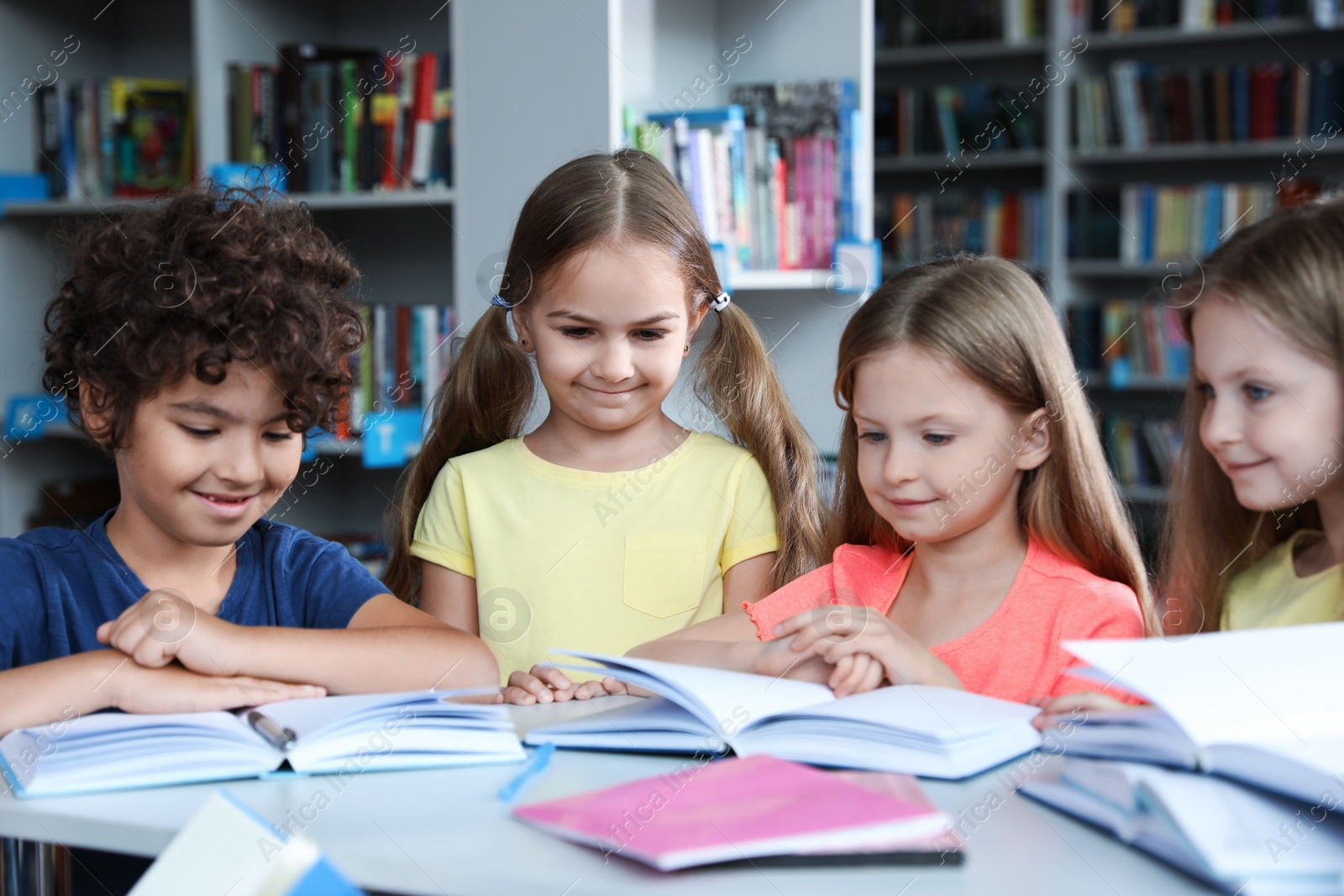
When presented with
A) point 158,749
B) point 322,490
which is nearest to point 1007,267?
point 158,749

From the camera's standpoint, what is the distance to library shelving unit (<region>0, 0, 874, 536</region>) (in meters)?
2.19

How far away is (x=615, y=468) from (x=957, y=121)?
3.40 meters

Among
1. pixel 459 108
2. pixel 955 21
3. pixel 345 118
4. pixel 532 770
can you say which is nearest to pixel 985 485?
pixel 532 770

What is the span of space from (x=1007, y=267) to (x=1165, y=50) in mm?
3344

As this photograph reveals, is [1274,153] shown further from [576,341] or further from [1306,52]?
[576,341]

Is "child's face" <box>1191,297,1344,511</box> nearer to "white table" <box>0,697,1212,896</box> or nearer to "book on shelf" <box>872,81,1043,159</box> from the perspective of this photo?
"white table" <box>0,697,1212,896</box>

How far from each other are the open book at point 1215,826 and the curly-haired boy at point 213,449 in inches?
23.5

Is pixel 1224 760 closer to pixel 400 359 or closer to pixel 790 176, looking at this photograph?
pixel 790 176

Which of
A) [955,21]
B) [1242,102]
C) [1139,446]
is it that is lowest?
[1139,446]

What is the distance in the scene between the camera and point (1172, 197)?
3945 mm

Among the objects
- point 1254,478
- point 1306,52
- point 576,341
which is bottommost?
point 1254,478

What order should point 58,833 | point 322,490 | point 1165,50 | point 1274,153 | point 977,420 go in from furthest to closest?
point 1165,50
point 1274,153
point 322,490
point 977,420
point 58,833

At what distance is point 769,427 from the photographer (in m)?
1.54

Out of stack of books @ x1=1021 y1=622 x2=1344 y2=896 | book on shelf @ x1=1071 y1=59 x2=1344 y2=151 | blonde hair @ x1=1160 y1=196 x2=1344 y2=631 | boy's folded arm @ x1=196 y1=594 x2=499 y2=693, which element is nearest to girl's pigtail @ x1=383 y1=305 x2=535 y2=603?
boy's folded arm @ x1=196 y1=594 x2=499 y2=693
